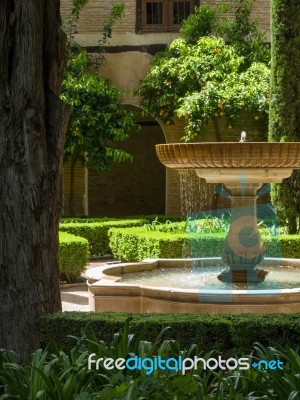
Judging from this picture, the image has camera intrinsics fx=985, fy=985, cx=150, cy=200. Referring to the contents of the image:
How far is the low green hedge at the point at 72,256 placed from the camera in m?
12.4

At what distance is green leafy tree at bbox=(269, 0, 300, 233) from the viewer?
14.4 m

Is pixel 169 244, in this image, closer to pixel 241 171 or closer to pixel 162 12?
pixel 241 171

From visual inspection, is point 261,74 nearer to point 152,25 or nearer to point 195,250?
point 152,25

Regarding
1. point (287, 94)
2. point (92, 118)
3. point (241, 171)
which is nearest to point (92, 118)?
point (92, 118)

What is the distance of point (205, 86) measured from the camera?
1720cm

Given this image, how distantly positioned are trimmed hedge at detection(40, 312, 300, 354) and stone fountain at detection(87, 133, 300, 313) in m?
1.65

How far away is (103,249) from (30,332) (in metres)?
10.3

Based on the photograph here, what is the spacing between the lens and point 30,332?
5.71m

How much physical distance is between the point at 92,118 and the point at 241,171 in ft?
30.8

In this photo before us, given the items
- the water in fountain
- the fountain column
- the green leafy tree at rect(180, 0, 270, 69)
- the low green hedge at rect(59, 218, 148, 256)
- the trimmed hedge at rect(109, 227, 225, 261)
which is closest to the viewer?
the fountain column

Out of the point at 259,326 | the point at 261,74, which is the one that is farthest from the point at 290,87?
the point at 259,326

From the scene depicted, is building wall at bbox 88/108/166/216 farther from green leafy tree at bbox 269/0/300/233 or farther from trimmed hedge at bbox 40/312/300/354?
trimmed hedge at bbox 40/312/300/354

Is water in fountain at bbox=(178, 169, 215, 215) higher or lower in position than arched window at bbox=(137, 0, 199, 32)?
lower

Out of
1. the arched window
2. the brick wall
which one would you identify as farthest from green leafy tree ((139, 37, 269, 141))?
the brick wall
